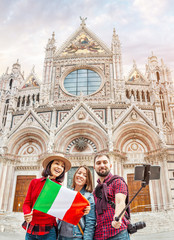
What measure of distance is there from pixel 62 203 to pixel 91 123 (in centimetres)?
1299

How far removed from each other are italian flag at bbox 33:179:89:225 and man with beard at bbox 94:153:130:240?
24 cm

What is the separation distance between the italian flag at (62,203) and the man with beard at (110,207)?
24cm

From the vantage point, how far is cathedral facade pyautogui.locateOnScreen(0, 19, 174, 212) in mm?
14422

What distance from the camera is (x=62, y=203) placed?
266cm

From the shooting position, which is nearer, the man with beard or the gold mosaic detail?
the man with beard

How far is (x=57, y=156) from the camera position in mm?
3033

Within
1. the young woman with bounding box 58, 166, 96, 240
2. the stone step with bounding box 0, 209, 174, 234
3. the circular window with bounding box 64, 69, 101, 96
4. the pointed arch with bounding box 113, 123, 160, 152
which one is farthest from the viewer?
the circular window with bounding box 64, 69, 101, 96

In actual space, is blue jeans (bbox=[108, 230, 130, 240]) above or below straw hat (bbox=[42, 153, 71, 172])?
below

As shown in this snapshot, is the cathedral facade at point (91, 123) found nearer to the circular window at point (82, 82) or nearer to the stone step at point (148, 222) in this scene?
the circular window at point (82, 82)

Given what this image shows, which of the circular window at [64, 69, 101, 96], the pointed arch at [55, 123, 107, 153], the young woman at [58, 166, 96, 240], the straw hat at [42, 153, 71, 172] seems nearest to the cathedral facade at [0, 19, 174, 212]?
the pointed arch at [55, 123, 107, 153]

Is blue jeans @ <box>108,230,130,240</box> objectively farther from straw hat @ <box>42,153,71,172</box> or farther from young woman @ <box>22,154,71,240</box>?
straw hat @ <box>42,153,71,172</box>

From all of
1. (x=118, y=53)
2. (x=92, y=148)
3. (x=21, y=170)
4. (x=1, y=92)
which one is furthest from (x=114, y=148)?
(x=1, y=92)

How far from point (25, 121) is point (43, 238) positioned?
14.9 meters

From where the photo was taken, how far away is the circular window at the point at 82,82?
2006cm
